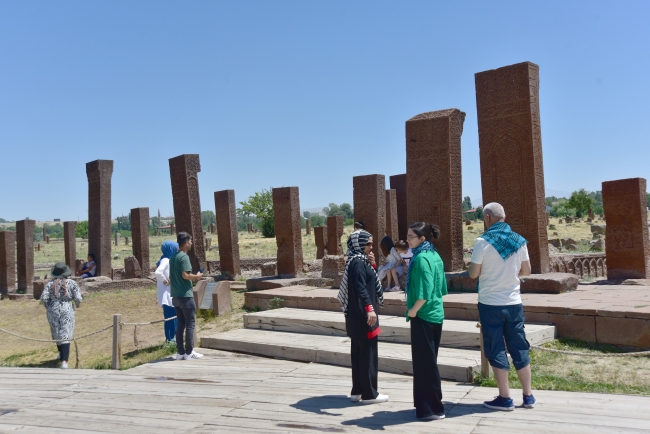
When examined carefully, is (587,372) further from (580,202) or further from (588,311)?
(580,202)

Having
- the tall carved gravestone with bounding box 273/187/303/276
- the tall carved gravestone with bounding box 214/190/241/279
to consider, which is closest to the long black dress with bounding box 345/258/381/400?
the tall carved gravestone with bounding box 273/187/303/276

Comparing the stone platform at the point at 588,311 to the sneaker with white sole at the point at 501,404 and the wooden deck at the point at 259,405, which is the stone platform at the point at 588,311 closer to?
the wooden deck at the point at 259,405

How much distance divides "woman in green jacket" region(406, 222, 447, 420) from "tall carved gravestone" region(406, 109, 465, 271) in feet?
18.8

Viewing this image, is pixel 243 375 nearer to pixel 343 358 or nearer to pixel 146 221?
pixel 343 358

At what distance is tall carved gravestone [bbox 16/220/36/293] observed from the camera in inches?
742

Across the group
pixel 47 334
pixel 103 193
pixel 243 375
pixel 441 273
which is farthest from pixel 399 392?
pixel 103 193

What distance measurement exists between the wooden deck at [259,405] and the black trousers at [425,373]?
13 cm

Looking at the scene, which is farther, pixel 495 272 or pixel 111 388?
pixel 111 388

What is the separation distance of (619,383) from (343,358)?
279 cm

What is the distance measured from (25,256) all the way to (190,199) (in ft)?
19.6

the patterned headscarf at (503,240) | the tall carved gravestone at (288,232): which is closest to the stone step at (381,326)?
the patterned headscarf at (503,240)

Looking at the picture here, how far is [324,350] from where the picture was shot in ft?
23.5

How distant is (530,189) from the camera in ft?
30.6

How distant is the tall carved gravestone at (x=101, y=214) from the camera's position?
18.4m
